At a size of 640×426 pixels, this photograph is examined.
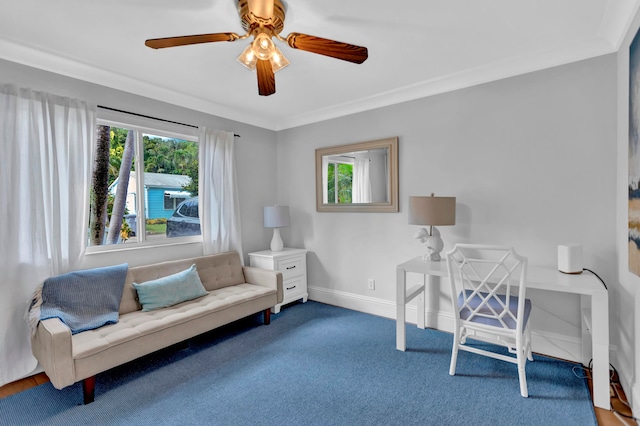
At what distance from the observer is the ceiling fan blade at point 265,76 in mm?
1995

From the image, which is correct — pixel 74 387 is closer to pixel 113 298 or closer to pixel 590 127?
pixel 113 298

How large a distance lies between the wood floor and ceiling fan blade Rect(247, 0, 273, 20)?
9.48 feet

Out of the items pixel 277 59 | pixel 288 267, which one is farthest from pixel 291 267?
pixel 277 59

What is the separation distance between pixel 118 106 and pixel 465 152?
3201mm

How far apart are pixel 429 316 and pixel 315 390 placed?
1.53 m

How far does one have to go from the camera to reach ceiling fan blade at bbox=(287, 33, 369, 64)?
1.75 metres

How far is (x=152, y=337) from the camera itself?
2.39m

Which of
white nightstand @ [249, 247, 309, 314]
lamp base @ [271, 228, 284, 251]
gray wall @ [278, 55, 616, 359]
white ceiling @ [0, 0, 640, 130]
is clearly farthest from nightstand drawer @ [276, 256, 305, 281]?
white ceiling @ [0, 0, 640, 130]

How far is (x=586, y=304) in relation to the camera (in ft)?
7.91

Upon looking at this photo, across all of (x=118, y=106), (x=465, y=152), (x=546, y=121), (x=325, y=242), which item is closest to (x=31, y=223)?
(x=118, y=106)

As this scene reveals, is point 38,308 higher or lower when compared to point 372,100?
lower

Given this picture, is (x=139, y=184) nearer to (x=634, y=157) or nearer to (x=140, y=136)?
(x=140, y=136)

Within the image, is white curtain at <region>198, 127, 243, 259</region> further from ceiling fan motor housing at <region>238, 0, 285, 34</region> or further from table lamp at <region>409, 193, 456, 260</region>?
table lamp at <region>409, 193, 456, 260</region>

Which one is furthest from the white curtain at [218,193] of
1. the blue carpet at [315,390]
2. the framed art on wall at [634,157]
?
the framed art on wall at [634,157]
